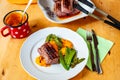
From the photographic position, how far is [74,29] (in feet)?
3.04

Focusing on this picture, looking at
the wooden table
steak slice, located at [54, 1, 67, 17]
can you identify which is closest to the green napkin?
the wooden table

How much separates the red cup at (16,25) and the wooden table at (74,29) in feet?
0.08

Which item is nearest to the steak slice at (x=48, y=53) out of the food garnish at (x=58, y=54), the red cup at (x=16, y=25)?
the food garnish at (x=58, y=54)

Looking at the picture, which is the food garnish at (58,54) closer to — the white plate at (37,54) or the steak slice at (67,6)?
the white plate at (37,54)

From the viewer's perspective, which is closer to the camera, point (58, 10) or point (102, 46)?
point (102, 46)

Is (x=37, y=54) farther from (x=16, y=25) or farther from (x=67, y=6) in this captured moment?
(x=67, y=6)

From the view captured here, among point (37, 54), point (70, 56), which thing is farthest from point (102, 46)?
point (37, 54)

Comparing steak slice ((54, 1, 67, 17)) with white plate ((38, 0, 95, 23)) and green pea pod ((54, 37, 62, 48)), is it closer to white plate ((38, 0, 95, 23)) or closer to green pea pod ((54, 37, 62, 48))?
white plate ((38, 0, 95, 23))

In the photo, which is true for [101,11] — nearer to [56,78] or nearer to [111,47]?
[111,47]

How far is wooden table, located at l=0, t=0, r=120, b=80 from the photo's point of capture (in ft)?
2.52

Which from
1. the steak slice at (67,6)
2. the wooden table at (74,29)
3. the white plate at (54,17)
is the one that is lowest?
the wooden table at (74,29)

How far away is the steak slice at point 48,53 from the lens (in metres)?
0.76

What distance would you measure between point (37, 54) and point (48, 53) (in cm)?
6

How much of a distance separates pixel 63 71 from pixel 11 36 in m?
0.28
